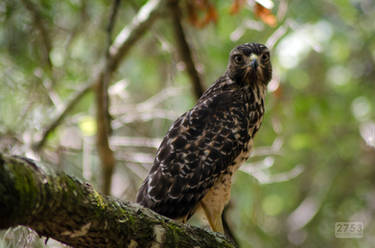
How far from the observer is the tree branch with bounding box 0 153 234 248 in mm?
1804

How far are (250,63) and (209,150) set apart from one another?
81cm

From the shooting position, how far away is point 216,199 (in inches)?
152

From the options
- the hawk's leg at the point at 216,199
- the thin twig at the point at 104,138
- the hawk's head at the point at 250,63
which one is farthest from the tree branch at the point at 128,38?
the hawk's leg at the point at 216,199

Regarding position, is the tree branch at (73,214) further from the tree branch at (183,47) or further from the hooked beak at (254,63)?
the tree branch at (183,47)

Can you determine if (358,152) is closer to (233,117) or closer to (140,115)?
(140,115)

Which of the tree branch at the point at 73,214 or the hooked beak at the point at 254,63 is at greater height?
the hooked beak at the point at 254,63

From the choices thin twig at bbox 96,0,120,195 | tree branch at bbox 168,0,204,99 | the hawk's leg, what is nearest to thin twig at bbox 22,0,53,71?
thin twig at bbox 96,0,120,195

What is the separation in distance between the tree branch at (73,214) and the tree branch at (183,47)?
2479 millimetres

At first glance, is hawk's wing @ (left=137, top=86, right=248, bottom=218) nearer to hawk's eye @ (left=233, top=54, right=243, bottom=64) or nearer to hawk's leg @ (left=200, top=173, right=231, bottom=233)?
hawk's leg @ (left=200, top=173, right=231, bottom=233)

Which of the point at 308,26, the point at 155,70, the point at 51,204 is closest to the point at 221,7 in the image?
the point at 308,26

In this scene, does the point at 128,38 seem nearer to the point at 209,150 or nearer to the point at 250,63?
the point at 250,63

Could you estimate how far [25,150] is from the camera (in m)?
4.60

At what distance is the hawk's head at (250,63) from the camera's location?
4.16 metres

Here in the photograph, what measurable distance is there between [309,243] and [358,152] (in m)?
1.59
